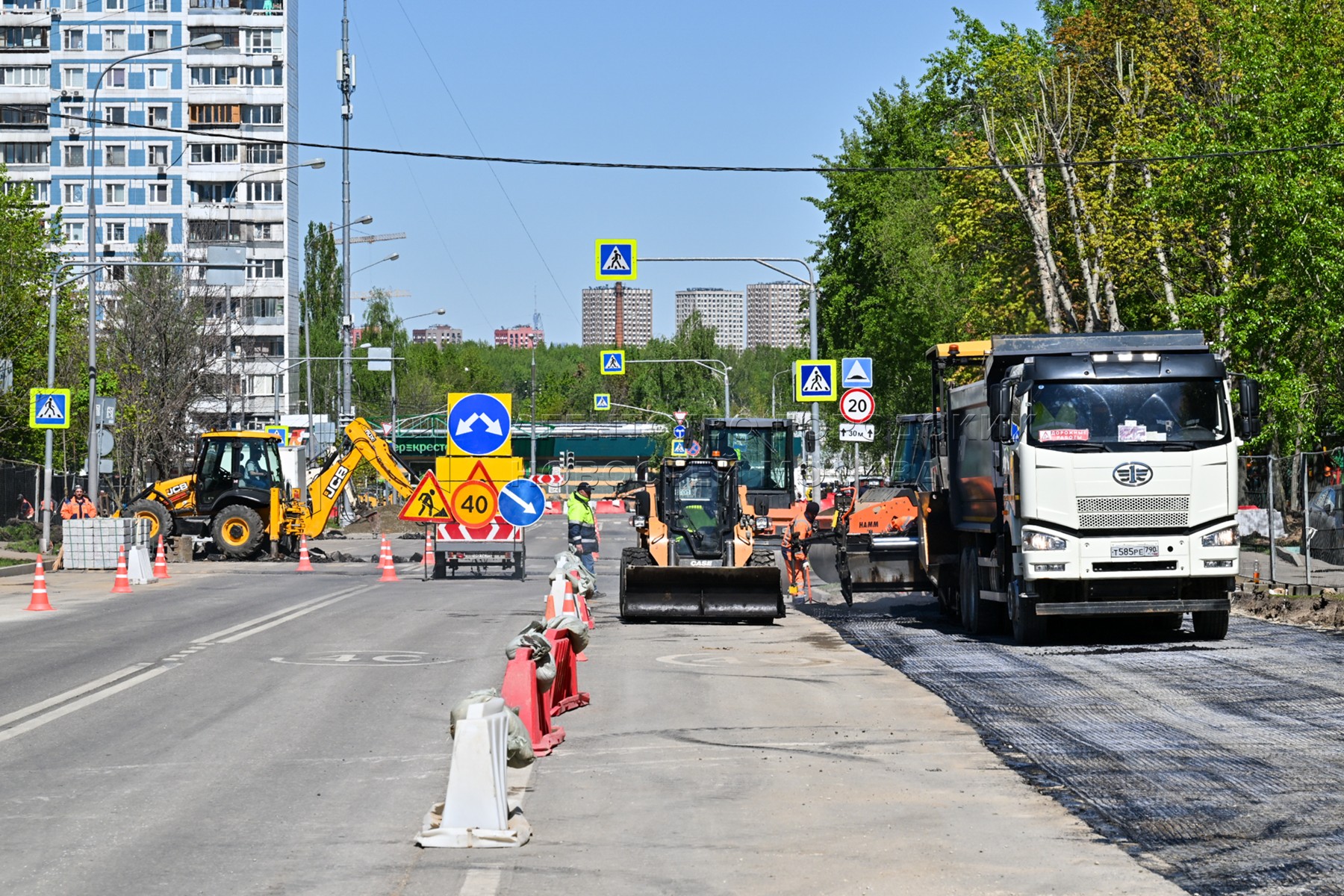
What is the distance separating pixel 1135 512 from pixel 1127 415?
3.35 ft

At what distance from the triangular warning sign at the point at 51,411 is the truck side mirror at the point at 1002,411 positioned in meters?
25.2

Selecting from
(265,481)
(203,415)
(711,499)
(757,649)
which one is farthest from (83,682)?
(203,415)

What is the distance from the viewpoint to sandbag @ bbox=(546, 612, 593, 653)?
41.0ft

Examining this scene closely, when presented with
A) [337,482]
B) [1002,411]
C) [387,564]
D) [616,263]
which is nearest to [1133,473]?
[1002,411]

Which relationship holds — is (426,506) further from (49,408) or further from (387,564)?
(49,408)

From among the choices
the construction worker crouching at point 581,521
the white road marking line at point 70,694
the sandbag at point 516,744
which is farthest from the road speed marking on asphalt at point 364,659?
the construction worker crouching at point 581,521

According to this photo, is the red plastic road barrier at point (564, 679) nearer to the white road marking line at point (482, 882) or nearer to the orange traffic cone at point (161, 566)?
the white road marking line at point (482, 882)

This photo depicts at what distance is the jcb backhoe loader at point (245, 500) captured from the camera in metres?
39.5

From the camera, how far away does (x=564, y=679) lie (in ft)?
41.3

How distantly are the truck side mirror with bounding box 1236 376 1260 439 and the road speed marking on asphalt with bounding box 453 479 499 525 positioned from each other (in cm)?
1554

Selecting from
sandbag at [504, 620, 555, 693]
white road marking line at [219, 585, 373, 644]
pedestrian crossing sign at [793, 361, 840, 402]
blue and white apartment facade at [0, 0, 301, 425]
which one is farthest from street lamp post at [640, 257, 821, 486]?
blue and white apartment facade at [0, 0, 301, 425]

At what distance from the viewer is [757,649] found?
18.1 meters

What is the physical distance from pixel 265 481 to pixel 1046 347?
26001mm

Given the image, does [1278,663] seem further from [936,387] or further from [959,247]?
[959,247]
